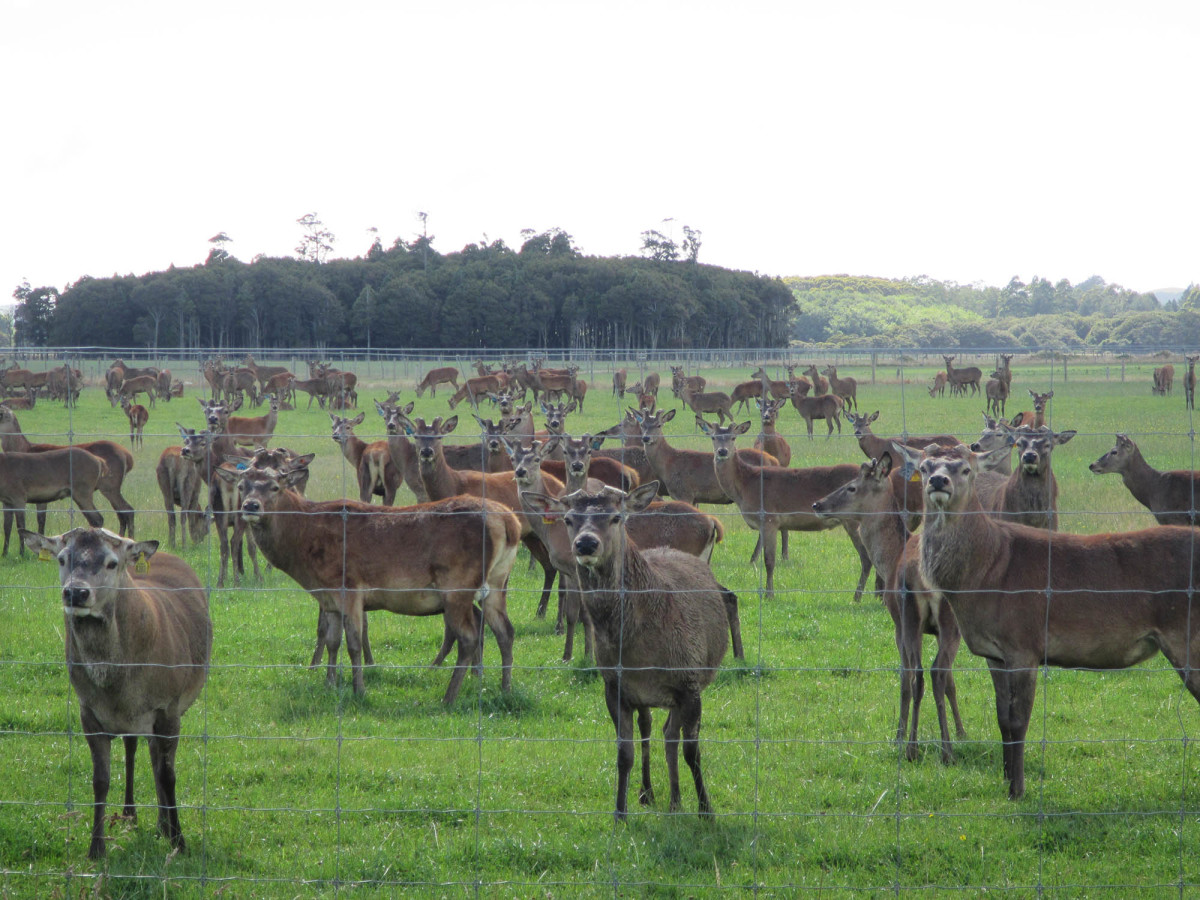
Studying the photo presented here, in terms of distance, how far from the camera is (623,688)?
6.01 meters

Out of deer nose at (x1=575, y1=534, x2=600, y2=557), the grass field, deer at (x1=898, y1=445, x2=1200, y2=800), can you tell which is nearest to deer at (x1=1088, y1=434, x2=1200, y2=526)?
the grass field

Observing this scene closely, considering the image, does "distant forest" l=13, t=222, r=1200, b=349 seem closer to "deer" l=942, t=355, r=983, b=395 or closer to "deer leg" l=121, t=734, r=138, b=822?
"deer" l=942, t=355, r=983, b=395

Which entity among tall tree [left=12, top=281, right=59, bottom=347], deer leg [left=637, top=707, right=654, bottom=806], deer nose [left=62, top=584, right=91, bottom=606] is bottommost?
deer leg [left=637, top=707, right=654, bottom=806]

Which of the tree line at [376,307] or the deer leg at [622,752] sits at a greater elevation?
the tree line at [376,307]

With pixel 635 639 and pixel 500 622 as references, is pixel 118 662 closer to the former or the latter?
pixel 635 639

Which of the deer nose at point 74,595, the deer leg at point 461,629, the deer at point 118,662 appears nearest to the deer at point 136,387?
the deer leg at point 461,629

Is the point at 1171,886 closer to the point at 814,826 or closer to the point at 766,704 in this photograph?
the point at 814,826

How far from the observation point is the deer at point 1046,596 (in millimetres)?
6199

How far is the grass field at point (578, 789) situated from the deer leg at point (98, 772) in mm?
91

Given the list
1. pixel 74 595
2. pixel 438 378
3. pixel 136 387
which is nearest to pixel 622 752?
pixel 74 595

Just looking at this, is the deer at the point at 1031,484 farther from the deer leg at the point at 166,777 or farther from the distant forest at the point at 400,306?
the distant forest at the point at 400,306

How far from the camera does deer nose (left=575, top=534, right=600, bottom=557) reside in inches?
226

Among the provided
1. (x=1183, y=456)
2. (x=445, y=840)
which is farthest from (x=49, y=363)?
(x=445, y=840)

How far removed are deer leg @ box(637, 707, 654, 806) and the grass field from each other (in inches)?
3.4
